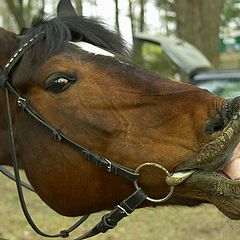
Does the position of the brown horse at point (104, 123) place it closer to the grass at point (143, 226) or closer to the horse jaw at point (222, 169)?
the horse jaw at point (222, 169)

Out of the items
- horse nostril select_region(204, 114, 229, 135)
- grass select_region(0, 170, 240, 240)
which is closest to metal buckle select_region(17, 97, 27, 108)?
horse nostril select_region(204, 114, 229, 135)

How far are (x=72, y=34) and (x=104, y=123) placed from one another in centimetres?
51

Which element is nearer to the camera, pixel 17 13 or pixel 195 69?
pixel 195 69

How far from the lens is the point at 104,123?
2.40 m

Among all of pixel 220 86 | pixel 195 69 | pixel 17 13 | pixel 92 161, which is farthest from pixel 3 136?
pixel 17 13

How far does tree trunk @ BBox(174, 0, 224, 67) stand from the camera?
31.4 feet

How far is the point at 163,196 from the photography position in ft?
7.72

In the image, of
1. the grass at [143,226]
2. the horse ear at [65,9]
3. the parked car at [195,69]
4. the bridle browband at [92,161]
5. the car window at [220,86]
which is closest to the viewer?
the bridle browband at [92,161]

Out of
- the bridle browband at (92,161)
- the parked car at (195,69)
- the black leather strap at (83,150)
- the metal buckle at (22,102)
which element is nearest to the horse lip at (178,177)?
the bridle browband at (92,161)

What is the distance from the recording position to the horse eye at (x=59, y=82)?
2.45 m

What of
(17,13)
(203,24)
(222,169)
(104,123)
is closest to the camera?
(222,169)

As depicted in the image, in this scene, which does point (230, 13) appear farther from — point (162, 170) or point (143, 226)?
point (162, 170)

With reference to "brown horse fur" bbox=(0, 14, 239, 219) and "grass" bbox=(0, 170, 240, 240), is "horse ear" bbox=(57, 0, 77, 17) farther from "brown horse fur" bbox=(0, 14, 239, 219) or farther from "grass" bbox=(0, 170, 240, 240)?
"grass" bbox=(0, 170, 240, 240)

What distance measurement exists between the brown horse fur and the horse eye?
0.02 meters
